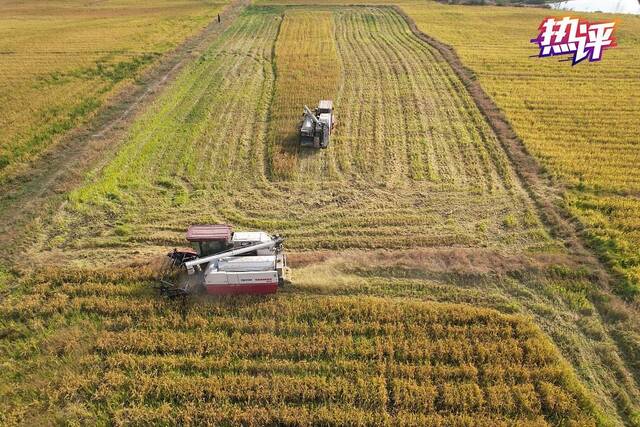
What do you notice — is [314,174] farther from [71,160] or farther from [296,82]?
[296,82]

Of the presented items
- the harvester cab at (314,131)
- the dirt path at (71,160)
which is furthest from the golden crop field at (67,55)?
the harvester cab at (314,131)

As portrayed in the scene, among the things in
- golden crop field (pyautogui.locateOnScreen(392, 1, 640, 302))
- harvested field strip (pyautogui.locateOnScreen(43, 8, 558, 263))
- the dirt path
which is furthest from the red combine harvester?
golden crop field (pyautogui.locateOnScreen(392, 1, 640, 302))

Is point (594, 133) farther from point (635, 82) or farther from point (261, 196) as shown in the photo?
point (261, 196)

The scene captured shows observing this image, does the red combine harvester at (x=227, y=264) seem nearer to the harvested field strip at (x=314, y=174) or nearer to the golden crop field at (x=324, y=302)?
the golden crop field at (x=324, y=302)

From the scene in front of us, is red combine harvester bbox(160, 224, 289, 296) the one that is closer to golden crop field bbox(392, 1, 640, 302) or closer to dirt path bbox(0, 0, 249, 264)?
dirt path bbox(0, 0, 249, 264)

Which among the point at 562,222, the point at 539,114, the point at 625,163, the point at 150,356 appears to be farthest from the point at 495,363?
the point at 539,114
